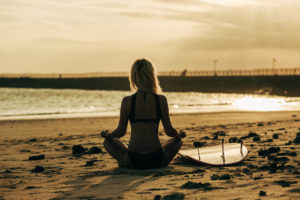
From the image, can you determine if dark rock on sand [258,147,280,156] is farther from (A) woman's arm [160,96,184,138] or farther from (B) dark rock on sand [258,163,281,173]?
(A) woman's arm [160,96,184,138]

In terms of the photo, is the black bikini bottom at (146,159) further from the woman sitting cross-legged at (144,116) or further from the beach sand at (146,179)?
the beach sand at (146,179)

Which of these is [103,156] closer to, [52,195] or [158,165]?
[158,165]

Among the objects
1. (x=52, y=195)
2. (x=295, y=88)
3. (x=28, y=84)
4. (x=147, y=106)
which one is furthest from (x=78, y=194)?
(x=28, y=84)

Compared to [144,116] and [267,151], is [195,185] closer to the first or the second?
[144,116]

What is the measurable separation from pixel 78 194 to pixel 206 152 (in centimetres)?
318

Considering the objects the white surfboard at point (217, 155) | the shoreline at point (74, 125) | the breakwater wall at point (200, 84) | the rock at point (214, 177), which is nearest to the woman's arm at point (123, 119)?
the white surfboard at point (217, 155)

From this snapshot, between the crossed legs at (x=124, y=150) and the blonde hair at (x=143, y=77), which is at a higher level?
the blonde hair at (x=143, y=77)

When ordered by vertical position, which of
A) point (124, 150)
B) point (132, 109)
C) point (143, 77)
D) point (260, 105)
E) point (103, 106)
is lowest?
point (103, 106)

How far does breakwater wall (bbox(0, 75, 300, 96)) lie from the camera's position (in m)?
82.0

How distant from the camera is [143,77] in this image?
20.7ft

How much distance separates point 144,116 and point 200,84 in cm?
9650

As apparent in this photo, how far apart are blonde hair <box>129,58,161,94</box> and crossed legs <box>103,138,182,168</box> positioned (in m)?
0.96

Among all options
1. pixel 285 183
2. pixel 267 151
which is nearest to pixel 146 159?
pixel 285 183

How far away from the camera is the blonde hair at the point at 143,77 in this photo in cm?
624
